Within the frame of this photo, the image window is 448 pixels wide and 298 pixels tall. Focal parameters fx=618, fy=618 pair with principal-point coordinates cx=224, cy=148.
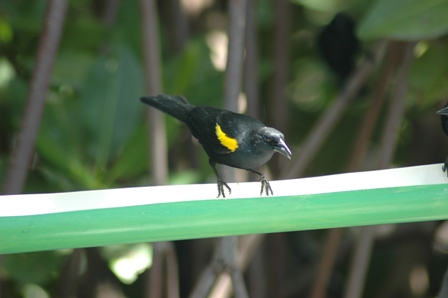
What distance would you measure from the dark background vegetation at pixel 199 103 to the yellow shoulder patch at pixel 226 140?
475mm

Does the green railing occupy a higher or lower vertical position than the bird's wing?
lower

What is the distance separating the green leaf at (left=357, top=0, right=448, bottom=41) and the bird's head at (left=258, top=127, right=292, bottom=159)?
465 millimetres

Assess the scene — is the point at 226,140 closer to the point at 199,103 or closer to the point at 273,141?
the point at 273,141

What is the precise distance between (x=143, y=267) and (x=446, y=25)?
3.13ft

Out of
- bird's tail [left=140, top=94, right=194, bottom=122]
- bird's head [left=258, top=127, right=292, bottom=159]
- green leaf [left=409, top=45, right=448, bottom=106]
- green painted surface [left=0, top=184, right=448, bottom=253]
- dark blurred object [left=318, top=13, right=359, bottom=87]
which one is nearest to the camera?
green painted surface [left=0, top=184, right=448, bottom=253]

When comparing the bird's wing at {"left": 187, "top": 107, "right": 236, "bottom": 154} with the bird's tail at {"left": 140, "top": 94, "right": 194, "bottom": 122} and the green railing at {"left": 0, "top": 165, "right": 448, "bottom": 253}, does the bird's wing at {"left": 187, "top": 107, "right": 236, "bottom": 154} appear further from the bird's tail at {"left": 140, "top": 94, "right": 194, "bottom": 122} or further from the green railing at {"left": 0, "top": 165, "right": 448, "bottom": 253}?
the green railing at {"left": 0, "top": 165, "right": 448, "bottom": 253}

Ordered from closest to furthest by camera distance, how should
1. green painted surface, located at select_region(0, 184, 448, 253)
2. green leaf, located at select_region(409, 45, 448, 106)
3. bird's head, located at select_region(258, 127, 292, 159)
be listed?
green painted surface, located at select_region(0, 184, 448, 253), bird's head, located at select_region(258, 127, 292, 159), green leaf, located at select_region(409, 45, 448, 106)

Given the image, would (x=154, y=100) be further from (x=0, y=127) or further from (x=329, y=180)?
(x=0, y=127)

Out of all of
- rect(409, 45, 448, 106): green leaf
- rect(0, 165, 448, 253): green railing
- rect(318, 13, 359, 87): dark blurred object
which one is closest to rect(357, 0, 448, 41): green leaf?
rect(409, 45, 448, 106): green leaf

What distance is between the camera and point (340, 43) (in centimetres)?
213

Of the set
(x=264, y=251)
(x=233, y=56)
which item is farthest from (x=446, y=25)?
(x=264, y=251)

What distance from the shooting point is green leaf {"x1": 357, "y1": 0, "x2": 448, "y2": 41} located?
1.28 meters

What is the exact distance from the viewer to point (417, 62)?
156 centimetres

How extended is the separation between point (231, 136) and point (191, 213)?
11.4 inches
